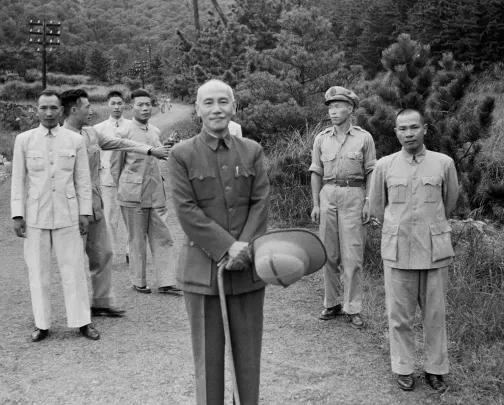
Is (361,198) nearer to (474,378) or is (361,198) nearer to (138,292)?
(474,378)

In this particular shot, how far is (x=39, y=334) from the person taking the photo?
530 cm

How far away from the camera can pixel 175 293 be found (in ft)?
21.9

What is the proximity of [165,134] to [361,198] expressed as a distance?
75.3 feet

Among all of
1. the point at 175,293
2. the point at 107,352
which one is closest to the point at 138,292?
the point at 175,293

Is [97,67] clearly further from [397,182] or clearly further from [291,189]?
[397,182]

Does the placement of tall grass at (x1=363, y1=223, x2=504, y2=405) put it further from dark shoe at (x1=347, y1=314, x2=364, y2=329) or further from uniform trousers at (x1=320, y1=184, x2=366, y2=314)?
uniform trousers at (x1=320, y1=184, x2=366, y2=314)

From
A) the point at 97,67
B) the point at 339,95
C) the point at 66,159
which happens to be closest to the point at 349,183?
the point at 339,95

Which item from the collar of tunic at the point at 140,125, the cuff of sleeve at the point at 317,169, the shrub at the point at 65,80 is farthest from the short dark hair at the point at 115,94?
the shrub at the point at 65,80

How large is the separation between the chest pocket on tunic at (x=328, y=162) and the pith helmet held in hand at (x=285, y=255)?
8.90ft

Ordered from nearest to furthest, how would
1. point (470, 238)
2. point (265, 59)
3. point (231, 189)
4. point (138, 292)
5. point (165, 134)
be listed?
point (231, 189), point (470, 238), point (138, 292), point (265, 59), point (165, 134)

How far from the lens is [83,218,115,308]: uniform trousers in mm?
5821

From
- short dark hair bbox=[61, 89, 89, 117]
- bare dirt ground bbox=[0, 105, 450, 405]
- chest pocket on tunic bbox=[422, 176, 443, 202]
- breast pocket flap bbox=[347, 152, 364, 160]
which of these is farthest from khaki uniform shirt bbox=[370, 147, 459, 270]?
short dark hair bbox=[61, 89, 89, 117]

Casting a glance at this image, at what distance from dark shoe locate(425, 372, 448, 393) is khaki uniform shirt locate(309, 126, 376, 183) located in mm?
1929

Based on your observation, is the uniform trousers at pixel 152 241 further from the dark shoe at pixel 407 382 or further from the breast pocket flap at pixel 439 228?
the breast pocket flap at pixel 439 228
